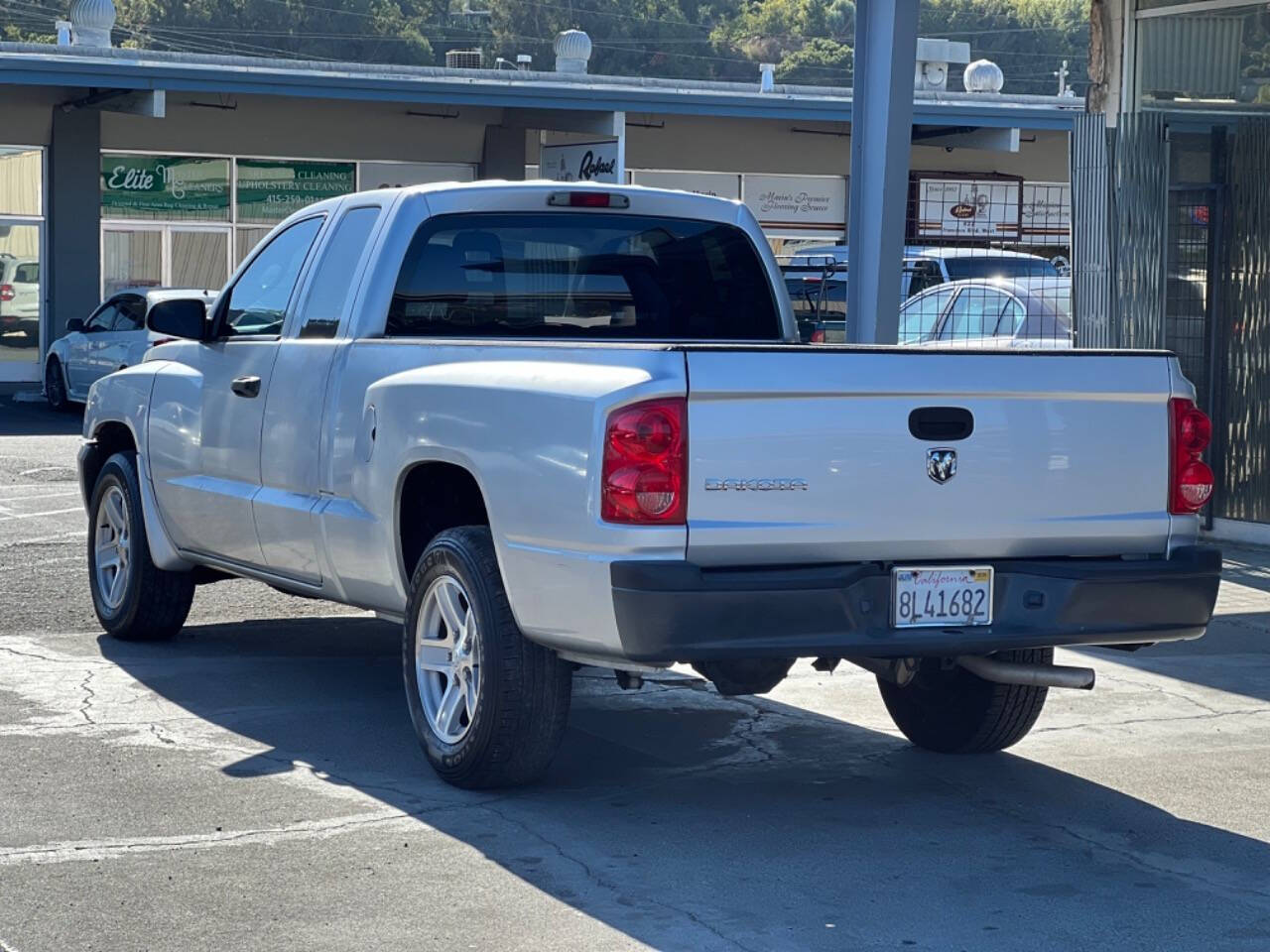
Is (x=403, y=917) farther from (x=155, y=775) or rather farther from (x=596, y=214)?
(x=596, y=214)

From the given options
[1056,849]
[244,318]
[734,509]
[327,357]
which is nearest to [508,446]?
[734,509]

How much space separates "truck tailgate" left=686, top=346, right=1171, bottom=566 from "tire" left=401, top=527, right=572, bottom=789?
811mm

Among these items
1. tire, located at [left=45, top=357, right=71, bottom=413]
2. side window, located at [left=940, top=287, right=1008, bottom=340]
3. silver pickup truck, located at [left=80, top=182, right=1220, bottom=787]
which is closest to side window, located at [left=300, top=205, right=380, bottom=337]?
silver pickup truck, located at [left=80, top=182, right=1220, bottom=787]

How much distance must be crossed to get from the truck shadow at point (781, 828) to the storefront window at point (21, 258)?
844 inches

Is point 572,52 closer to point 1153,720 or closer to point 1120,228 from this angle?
point 1120,228

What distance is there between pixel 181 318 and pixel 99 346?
15.3 metres

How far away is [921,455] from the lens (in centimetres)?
577

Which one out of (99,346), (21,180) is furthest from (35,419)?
(21,180)

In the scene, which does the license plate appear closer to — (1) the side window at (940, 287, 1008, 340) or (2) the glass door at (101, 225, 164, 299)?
(1) the side window at (940, 287, 1008, 340)

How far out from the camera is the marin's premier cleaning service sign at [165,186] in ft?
95.7

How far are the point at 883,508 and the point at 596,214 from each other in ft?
7.66

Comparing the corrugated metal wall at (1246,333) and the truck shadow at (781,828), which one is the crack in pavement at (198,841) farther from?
the corrugated metal wall at (1246,333)

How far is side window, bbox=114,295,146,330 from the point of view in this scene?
2203 cm

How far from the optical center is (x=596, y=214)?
7598mm
